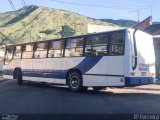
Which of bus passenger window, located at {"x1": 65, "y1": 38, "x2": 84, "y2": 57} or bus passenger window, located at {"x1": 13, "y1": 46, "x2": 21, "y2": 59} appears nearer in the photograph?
bus passenger window, located at {"x1": 65, "y1": 38, "x2": 84, "y2": 57}

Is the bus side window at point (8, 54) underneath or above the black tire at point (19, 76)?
above

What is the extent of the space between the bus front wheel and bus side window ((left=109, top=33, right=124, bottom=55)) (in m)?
2.66

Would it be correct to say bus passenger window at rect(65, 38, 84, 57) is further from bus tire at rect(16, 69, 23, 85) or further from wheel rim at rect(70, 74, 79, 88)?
bus tire at rect(16, 69, 23, 85)

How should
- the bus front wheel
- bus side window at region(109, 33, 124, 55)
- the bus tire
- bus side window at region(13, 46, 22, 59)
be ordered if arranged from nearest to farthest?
bus side window at region(109, 33, 124, 55), the bus front wheel, the bus tire, bus side window at region(13, 46, 22, 59)

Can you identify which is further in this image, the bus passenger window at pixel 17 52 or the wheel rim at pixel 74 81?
the bus passenger window at pixel 17 52

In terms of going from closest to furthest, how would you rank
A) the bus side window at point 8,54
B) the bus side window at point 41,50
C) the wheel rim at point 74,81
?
the wheel rim at point 74,81 → the bus side window at point 41,50 → the bus side window at point 8,54

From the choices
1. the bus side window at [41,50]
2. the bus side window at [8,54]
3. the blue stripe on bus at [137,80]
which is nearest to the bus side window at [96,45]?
the blue stripe on bus at [137,80]

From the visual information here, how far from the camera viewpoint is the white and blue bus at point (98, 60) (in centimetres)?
1739

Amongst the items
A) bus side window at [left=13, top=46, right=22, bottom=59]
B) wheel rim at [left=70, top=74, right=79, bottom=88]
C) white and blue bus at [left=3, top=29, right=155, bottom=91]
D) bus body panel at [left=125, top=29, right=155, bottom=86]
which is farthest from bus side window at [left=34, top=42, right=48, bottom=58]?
bus body panel at [left=125, top=29, right=155, bottom=86]

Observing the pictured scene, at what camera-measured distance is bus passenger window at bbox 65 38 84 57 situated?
20.1 meters

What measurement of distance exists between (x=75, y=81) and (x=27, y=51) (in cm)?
640

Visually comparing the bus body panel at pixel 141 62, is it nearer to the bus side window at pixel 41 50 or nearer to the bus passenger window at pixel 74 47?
the bus passenger window at pixel 74 47

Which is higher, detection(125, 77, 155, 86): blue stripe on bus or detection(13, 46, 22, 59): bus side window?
detection(13, 46, 22, 59): bus side window

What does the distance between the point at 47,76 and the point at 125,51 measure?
6789 mm
